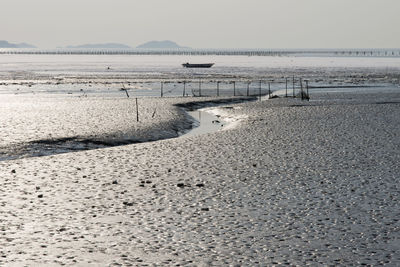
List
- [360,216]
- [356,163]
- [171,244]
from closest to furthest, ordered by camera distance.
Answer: [171,244], [360,216], [356,163]

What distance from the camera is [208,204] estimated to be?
1323 cm

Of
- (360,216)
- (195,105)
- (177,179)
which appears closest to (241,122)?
(195,105)

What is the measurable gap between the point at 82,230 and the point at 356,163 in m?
9.93

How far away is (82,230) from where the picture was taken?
36.4ft

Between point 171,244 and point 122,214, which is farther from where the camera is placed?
point 122,214

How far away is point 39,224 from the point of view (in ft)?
37.4

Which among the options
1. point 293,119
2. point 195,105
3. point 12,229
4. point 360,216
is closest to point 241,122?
point 293,119

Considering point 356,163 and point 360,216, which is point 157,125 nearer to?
point 356,163

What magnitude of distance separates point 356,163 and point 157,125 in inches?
475

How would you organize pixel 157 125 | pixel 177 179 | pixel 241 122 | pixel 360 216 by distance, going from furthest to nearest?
pixel 241 122 < pixel 157 125 < pixel 177 179 < pixel 360 216

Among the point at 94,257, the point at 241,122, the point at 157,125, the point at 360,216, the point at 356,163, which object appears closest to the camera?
the point at 94,257

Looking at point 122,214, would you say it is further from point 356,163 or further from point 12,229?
point 356,163

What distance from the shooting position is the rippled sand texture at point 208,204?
984 cm

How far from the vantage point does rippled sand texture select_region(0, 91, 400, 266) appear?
9836 mm
